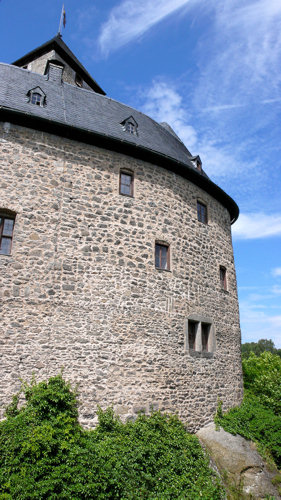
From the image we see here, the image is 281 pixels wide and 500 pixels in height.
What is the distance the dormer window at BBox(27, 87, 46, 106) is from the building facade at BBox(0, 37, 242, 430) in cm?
3

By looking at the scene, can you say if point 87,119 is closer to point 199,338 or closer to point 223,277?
point 223,277

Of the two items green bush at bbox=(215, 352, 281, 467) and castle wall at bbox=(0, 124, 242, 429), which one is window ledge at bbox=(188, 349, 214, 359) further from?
green bush at bbox=(215, 352, 281, 467)

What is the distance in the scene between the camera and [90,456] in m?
7.21

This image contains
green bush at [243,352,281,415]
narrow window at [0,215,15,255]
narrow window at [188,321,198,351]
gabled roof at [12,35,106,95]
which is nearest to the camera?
narrow window at [0,215,15,255]

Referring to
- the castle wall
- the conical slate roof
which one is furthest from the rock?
the conical slate roof

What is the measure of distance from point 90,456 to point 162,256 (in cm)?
595

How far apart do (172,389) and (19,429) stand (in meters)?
4.45

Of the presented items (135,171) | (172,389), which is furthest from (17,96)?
(172,389)

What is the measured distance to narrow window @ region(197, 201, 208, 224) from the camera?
13305 mm

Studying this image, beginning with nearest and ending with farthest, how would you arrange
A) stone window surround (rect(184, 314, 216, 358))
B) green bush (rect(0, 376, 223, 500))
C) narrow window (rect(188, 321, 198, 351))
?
green bush (rect(0, 376, 223, 500)) → stone window surround (rect(184, 314, 216, 358)) → narrow window (rect(188, 321, 198, 351))

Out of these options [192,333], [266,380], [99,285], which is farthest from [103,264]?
[266,380]

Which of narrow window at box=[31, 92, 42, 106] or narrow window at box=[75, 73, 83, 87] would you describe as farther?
narrow window at box=[75, 73, 83, 87]

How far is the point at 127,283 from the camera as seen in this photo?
10.4 metres

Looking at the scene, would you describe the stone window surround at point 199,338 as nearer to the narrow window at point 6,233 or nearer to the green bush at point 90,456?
the green bush at point 90,456
